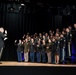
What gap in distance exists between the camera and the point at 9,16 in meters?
9.91

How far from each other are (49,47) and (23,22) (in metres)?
3.05

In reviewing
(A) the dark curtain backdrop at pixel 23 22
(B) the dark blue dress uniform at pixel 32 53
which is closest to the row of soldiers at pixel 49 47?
(B) the dark blue dress uniform at pixel 32 53

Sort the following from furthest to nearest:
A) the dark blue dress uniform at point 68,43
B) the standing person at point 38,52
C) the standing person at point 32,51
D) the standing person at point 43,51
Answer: the standing person at point 32,51
the standing person at point 38,52
the standing person at point 43,51
the dark blue dress uniform at point 68,43

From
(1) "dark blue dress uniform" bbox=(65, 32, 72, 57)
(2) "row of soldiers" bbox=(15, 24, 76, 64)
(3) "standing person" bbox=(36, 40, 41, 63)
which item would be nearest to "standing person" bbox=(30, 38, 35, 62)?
(2) "row of soldiers" bbox=(15, 24, 76, 64)

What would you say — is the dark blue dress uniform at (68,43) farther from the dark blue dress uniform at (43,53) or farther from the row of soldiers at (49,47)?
the dark blue dress uniform at (43,53)

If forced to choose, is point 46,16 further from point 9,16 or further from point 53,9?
point 9,16

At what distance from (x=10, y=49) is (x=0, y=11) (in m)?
1.91

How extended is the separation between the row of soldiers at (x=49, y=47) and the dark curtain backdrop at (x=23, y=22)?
1.28 meters

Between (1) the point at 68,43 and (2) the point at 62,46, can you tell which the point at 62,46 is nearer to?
(2) the point at 62,46

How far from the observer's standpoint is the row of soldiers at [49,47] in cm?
638

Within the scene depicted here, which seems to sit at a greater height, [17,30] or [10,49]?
[17,30]
